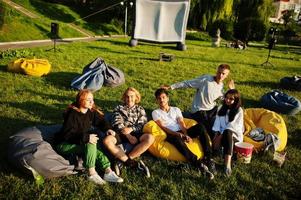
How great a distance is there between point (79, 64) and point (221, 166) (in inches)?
354

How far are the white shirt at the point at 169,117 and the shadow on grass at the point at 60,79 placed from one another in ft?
14.5

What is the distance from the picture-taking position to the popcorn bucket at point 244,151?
5691mm

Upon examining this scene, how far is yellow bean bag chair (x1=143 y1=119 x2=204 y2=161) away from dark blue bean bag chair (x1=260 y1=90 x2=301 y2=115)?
395cm

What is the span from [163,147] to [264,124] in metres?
2.46

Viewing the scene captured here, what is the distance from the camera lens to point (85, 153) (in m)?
4.91

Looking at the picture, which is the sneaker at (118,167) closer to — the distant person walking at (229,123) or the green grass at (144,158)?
the green grass at (144,158)

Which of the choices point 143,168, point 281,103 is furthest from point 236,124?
point 281,103

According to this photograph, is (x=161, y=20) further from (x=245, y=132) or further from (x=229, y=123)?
(x=229, y=123)

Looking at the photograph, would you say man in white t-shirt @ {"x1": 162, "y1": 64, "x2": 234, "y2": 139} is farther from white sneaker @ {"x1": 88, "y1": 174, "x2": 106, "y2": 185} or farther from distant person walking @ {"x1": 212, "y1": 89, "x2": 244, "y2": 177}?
white sneaker @ {"x1": 88, "y1": 174, "x2": 106, "y2": 185}

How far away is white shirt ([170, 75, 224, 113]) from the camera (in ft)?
22.6

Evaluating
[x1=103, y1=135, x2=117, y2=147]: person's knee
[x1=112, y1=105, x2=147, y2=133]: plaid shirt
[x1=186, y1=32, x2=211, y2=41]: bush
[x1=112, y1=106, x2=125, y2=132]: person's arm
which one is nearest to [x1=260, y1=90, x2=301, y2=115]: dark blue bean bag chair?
[x1=112, y1=105, x2=147, y2=133]: plaid shirt

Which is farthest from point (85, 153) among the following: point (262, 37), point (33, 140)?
point (262, 37)

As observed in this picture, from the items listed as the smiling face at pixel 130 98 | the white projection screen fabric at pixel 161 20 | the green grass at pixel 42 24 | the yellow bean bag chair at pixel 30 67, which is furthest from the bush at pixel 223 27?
the smiling face at pixel 130 98

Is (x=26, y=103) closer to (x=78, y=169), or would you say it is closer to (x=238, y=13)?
(x=78, y=169)
